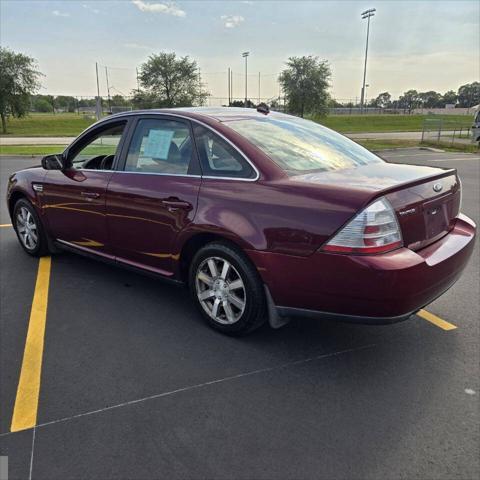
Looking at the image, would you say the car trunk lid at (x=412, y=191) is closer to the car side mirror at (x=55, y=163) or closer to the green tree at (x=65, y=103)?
the car side mirror at (x=55, y=163)

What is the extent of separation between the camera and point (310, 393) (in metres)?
2.71

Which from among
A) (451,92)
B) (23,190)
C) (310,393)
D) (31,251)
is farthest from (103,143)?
(451,92)

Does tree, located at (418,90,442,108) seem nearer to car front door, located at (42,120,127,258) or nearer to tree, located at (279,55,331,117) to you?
tree, located at (279,55,331,117)

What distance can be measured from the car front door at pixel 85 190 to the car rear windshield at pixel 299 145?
50.0 inches

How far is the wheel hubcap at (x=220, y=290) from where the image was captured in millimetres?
3188

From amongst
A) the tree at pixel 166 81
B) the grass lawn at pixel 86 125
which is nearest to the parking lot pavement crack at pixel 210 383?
the grass lawn at pixel 86 125

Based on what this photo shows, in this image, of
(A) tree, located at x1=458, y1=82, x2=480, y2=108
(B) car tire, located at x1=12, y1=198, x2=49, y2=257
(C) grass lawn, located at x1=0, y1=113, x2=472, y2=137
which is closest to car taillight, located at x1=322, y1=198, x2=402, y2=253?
(B) car tire, located at x1=12, y1=198, x2=49, y2=257

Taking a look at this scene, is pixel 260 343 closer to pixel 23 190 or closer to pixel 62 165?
pixel 62 165

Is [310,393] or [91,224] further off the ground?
[91,224]

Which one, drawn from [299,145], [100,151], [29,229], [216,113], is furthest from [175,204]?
[29,229]

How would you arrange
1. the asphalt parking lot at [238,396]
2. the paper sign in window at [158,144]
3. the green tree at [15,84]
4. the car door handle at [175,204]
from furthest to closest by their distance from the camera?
the green tree at [15,84] → the paper sign in window at [158,144] → the car door handle at [175,204] → the asphalt parking lot at [238,396]

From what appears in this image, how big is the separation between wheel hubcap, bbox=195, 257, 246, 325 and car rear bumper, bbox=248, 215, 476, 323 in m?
0.29

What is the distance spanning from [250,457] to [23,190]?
4014 millimetres

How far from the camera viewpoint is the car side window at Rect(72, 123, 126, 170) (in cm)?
410
